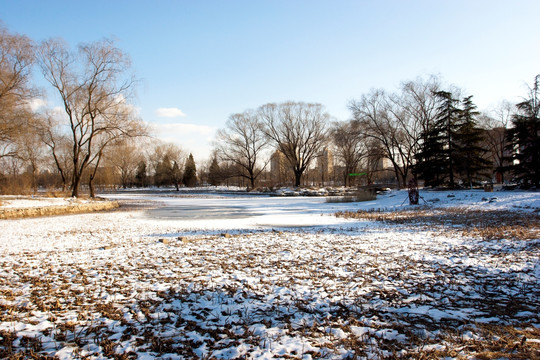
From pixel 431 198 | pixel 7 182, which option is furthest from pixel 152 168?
pixel 431 198

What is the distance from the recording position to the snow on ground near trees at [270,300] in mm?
2885

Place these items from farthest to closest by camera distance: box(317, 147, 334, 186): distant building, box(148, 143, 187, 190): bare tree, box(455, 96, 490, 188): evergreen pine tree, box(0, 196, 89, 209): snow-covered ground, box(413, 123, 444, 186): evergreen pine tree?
box(148, 143, 187, 190): bare tree
box(317, 147, 334, 186): distant building
box(413, 123, 444, 186): evergreen pine tree
box(455, 96, 490, 188): evergreen pine tree
box(0, 196, 89, 209): snow-covered ground

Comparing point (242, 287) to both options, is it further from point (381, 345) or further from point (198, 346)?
point (381, 345)

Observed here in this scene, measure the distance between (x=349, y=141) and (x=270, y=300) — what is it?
41.6 metres

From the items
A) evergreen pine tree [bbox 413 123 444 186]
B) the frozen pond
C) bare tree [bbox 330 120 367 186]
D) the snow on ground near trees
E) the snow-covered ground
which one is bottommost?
the frozen pond

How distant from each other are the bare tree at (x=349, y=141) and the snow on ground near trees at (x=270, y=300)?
105 ft

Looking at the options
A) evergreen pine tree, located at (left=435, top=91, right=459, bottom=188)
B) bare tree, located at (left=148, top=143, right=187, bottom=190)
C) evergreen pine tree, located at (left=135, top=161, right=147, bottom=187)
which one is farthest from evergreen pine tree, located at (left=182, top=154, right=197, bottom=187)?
evergreen pine tree, located at (left=435, top=91, right=459, bottom=188)

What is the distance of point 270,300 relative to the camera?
3.99 m

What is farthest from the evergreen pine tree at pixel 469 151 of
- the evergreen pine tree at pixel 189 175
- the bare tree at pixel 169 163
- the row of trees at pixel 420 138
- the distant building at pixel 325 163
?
the evergreen pine tree at pixel 189 175

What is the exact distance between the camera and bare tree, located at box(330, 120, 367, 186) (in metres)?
38.1

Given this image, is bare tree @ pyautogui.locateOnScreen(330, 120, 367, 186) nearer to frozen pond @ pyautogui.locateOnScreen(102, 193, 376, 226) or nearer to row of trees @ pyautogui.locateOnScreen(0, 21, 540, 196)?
row of trees @ pyautogui.locateOnScreen(0, 21, 540, 196)

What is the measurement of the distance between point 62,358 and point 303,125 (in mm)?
46478

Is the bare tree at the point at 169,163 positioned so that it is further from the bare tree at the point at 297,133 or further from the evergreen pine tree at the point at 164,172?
the bare tree at the point at 297,133

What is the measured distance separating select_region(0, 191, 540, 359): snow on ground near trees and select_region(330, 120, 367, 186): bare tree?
32021 millimetres
